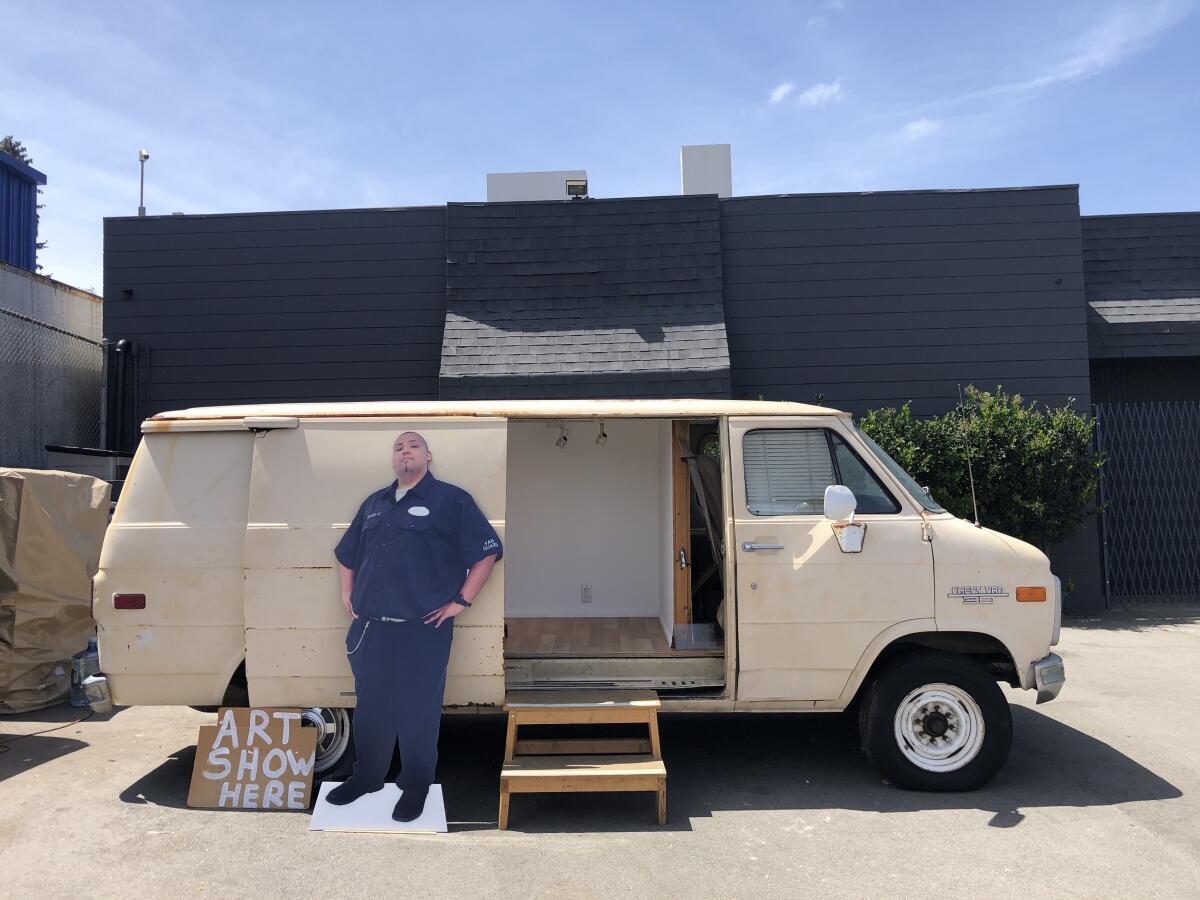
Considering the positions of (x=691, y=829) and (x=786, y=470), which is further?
(x=786, y=470)

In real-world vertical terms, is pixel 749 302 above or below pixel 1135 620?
above

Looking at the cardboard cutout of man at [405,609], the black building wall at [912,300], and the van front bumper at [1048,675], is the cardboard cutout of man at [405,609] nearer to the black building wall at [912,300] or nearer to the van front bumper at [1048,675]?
the van front bumper at [1048,675]

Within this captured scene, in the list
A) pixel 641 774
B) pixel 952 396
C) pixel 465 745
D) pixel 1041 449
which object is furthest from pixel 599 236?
pixel 641 774

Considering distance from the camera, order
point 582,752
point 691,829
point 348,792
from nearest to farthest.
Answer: point 691,829 < point 348,792 < point 582,752

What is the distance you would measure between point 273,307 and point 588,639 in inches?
298

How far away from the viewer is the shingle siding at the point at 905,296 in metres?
11.4

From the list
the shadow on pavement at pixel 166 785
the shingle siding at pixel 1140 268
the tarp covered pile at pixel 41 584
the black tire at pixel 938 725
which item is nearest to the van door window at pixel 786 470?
the black tire at pixel 938 725

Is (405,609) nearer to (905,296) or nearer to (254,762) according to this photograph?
(254,762)

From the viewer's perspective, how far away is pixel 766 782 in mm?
5516

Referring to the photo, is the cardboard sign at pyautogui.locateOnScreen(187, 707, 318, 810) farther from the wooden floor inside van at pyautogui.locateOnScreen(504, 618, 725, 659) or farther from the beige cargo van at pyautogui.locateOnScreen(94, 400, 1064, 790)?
the wooden floor inside van at pyautogui.locateOnScreen(504, 618, 725, 659)

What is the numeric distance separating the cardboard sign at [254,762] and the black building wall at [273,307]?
6708 mm

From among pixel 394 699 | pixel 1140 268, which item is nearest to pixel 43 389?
pixel 394 699

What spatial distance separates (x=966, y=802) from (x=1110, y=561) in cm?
822

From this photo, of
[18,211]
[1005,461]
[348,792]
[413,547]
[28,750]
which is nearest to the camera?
[348,792]
